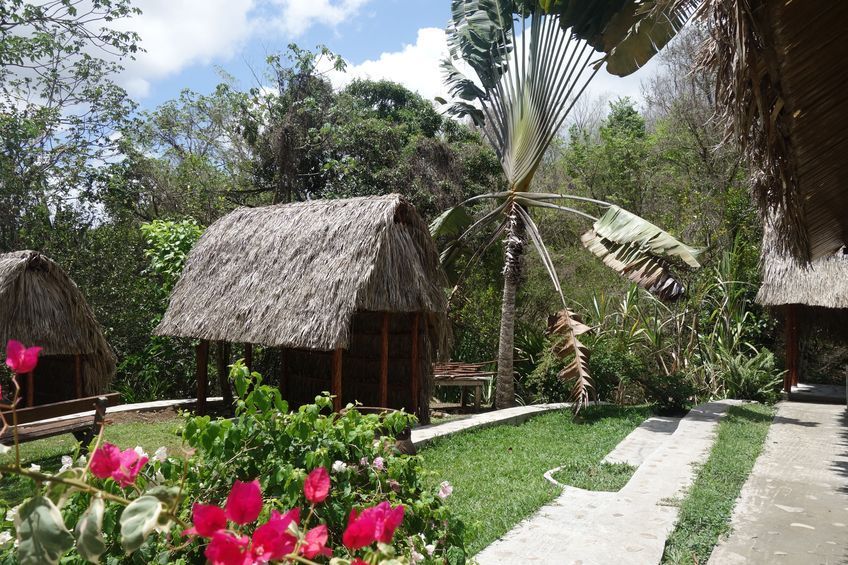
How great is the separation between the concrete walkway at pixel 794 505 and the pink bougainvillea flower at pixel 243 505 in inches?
159

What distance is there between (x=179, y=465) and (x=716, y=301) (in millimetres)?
12261

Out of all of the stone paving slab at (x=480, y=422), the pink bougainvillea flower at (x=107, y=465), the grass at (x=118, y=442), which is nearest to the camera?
the pink bougainvillea flower at (x=107, y=465)

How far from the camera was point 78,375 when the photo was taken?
9.21 meters

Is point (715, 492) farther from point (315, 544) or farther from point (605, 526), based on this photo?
point (315, 544)

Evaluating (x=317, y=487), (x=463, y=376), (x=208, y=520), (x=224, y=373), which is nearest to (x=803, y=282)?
(x=463, y=376)

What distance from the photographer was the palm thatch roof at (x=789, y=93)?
283cm

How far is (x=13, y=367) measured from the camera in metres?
1.09

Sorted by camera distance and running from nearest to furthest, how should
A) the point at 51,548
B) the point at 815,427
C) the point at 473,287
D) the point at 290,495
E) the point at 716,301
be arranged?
the point at 51,548, the point at 290,495, the point at 815,427, the point at 716,301, the point at 473,287

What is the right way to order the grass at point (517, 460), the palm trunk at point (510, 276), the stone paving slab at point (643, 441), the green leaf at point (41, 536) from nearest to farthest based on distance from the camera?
the green leaf at point (41, 536) < the grass at point (517, 460) < the stone paving slab at point (643, 441) < the palm trunk at point (510, 276)

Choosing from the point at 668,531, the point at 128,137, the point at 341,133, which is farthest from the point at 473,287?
the point at 668,531

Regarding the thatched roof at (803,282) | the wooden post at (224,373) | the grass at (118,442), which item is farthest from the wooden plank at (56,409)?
the thatched roof at (803,282)

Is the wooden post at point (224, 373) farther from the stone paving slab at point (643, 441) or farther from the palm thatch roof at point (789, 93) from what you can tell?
the palm thatch roof at point (789, 93)

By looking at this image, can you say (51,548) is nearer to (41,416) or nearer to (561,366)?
(41,416)

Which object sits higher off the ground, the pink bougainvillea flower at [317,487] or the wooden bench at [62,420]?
the pink bougainvillea flower at [317,487]
